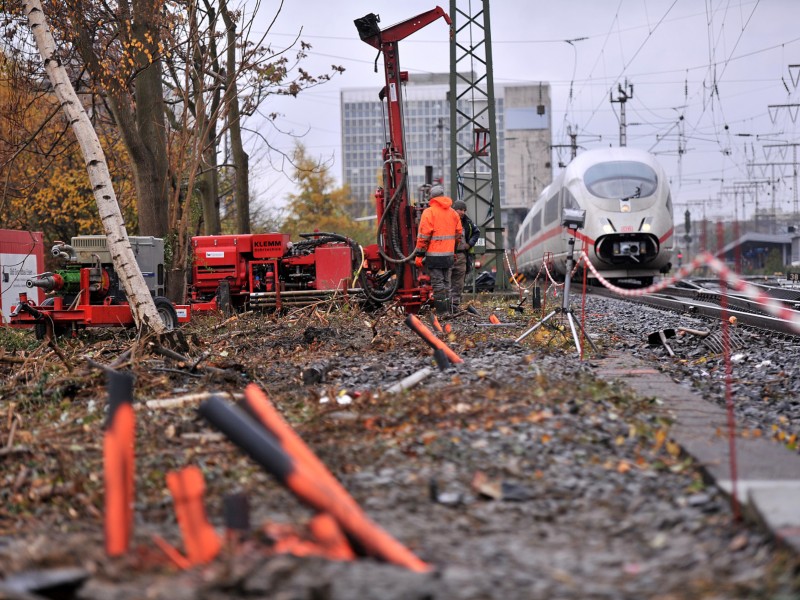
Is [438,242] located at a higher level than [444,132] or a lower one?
lower

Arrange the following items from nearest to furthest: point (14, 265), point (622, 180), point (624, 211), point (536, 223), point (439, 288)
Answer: point (439, 288) < point (14, 265) < point (624, 211) < point (622, 180) < point (536, 223)

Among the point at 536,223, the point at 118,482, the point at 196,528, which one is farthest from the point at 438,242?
the point at 536,223

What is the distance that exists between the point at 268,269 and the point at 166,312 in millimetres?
5252

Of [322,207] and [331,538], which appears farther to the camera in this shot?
[322,207]

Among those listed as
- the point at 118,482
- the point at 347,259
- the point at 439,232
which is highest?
the point at 439,232

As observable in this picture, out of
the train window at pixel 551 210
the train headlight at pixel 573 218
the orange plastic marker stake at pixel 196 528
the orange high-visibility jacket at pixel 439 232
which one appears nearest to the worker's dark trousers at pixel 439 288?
the orange high-visibility jacket at pixel 439 232

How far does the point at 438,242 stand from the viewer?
48.7 feet

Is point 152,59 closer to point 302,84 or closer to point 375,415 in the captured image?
point 302,84

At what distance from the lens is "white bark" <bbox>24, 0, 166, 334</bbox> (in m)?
11.2

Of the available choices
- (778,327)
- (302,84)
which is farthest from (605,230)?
(778,327)

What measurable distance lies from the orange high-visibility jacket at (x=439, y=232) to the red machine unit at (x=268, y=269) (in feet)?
11.7

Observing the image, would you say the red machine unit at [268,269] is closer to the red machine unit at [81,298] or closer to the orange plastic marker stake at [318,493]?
the red machine unit at [81,298]

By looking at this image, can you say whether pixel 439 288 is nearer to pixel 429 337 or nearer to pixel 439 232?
pixel 439 232

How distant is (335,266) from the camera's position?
745 inches
